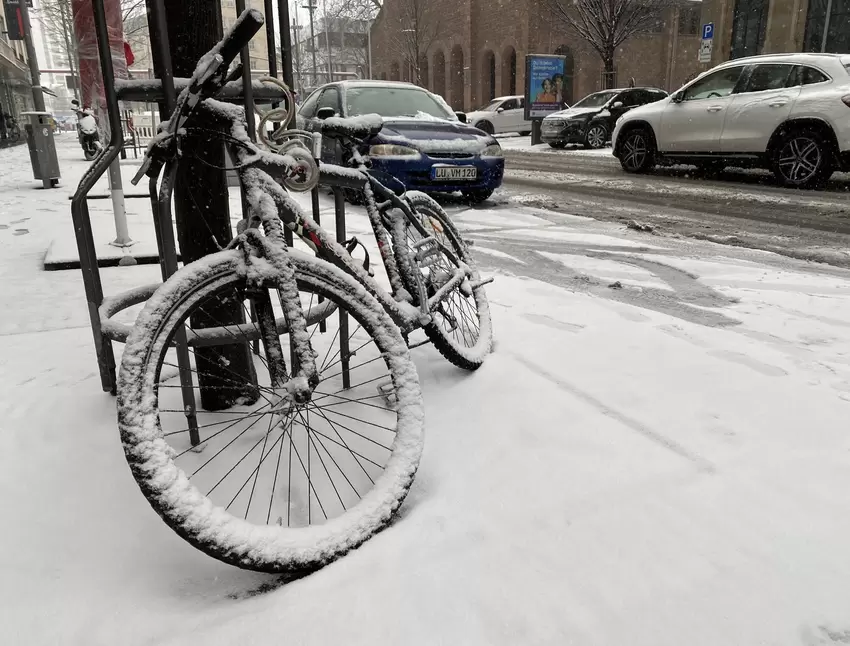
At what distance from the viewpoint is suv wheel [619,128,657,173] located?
11.3 metres

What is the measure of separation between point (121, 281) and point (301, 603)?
12.0 ft

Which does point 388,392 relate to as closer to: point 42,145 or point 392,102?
point 392,102

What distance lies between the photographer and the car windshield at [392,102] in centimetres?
838

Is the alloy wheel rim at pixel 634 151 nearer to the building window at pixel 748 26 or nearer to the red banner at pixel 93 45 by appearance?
the red banner at pixel 93 45

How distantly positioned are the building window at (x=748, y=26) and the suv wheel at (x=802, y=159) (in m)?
20.8

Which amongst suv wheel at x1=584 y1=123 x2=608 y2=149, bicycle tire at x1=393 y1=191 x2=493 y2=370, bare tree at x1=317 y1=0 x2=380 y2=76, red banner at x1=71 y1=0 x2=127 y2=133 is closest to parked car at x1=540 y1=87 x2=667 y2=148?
suv wheel at x1=584 y1=123 x2=608 y2=149

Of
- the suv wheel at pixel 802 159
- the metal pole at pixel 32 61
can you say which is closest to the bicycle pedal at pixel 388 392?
the suv wheel at pixel 802 159

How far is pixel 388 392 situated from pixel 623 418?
0.99 m

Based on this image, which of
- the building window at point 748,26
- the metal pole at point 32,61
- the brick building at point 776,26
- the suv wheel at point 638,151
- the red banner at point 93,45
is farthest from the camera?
the building window at point 748,26

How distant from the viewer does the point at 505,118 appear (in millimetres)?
24734

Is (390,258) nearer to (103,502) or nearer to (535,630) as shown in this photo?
(103,502)

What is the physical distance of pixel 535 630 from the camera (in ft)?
4.98

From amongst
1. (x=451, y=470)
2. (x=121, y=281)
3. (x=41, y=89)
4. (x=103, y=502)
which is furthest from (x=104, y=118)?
(x=41, y=89)

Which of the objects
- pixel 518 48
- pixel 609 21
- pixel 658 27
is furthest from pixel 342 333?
pixel 658 27
